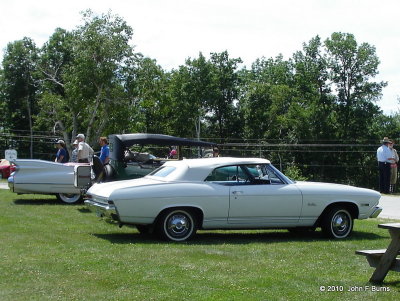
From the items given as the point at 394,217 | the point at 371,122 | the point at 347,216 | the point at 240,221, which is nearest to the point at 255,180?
the point at 240,221

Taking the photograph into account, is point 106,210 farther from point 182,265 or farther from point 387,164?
point 387,164

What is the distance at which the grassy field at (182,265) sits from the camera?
6363mm

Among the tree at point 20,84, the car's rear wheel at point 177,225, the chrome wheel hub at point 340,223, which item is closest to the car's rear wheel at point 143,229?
the car's rear wheel at point 177,225

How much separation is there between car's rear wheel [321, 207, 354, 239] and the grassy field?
181mm

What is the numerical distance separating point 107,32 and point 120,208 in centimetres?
3454

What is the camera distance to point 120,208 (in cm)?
952

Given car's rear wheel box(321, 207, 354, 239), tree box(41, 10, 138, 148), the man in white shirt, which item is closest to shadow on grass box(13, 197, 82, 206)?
the man in white shirt

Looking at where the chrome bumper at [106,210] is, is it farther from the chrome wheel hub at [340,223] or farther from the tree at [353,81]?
the tree at [353,81]

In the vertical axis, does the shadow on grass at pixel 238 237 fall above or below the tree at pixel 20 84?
below

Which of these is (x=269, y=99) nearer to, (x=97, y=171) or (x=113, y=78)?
(x=113, y=78)

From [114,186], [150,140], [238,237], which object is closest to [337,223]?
[238,237]

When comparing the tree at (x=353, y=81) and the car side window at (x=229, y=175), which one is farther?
the tree at (x=353, y=81)

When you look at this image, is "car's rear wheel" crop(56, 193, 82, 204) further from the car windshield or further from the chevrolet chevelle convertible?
the car windshield

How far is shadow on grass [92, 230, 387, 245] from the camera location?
9938 millimetres
